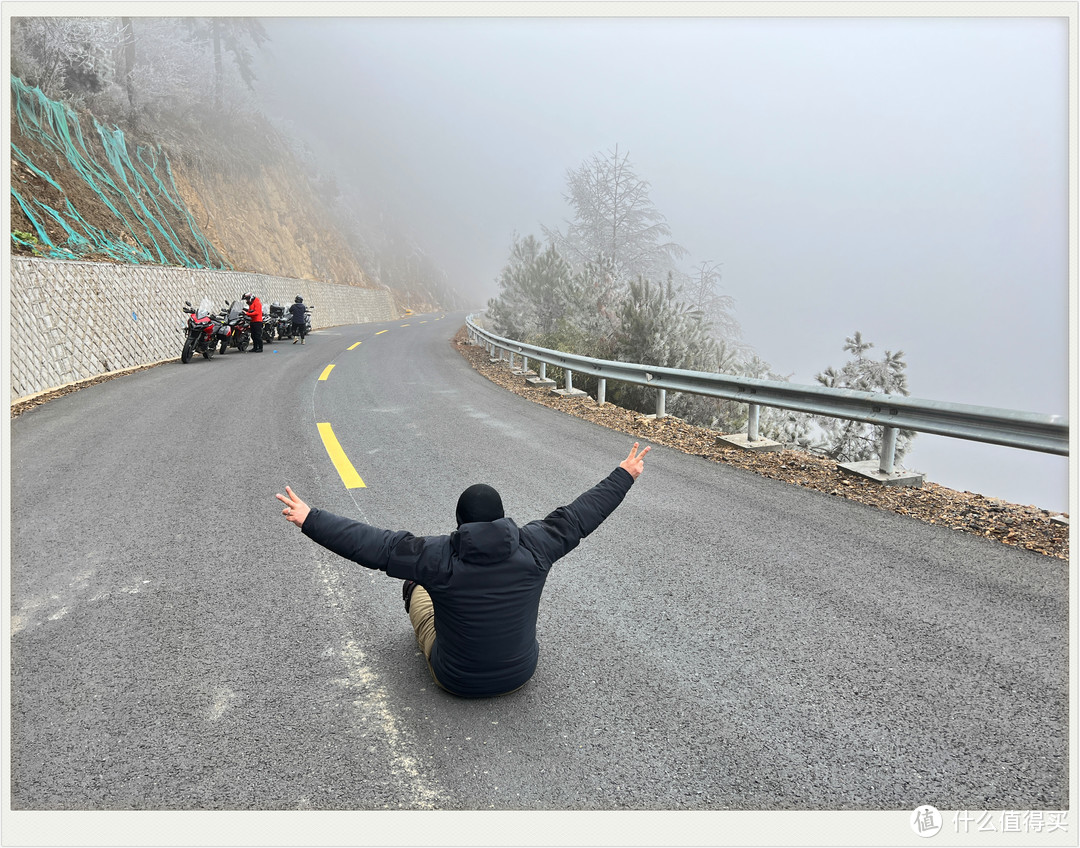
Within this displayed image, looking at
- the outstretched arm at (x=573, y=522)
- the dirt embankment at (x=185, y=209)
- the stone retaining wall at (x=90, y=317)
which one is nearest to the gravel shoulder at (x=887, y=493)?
the outstretched arm at (x=573, y=522)

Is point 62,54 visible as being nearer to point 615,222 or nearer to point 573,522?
point 615,222

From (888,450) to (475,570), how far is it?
5.24 metres

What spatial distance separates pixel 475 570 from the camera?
2787mm

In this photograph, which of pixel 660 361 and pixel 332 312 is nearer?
pixel 660 361

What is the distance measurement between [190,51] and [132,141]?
55.0ft

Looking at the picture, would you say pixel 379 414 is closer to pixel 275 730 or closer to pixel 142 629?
pixel 142 629

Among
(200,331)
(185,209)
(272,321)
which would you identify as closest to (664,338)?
(200,331)

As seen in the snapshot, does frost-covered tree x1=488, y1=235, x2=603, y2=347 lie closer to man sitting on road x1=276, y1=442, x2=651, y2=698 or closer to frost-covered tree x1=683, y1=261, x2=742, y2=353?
man sitting on road x1=276, y1=442, x2=651, y2=698

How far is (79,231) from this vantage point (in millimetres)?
19234

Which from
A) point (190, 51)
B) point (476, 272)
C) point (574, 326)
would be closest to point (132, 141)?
point (190, 51)

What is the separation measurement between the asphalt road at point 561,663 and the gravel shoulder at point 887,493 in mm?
328

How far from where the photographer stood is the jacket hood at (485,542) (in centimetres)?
275

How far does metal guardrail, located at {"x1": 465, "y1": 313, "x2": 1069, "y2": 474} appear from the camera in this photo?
17.0 feet
